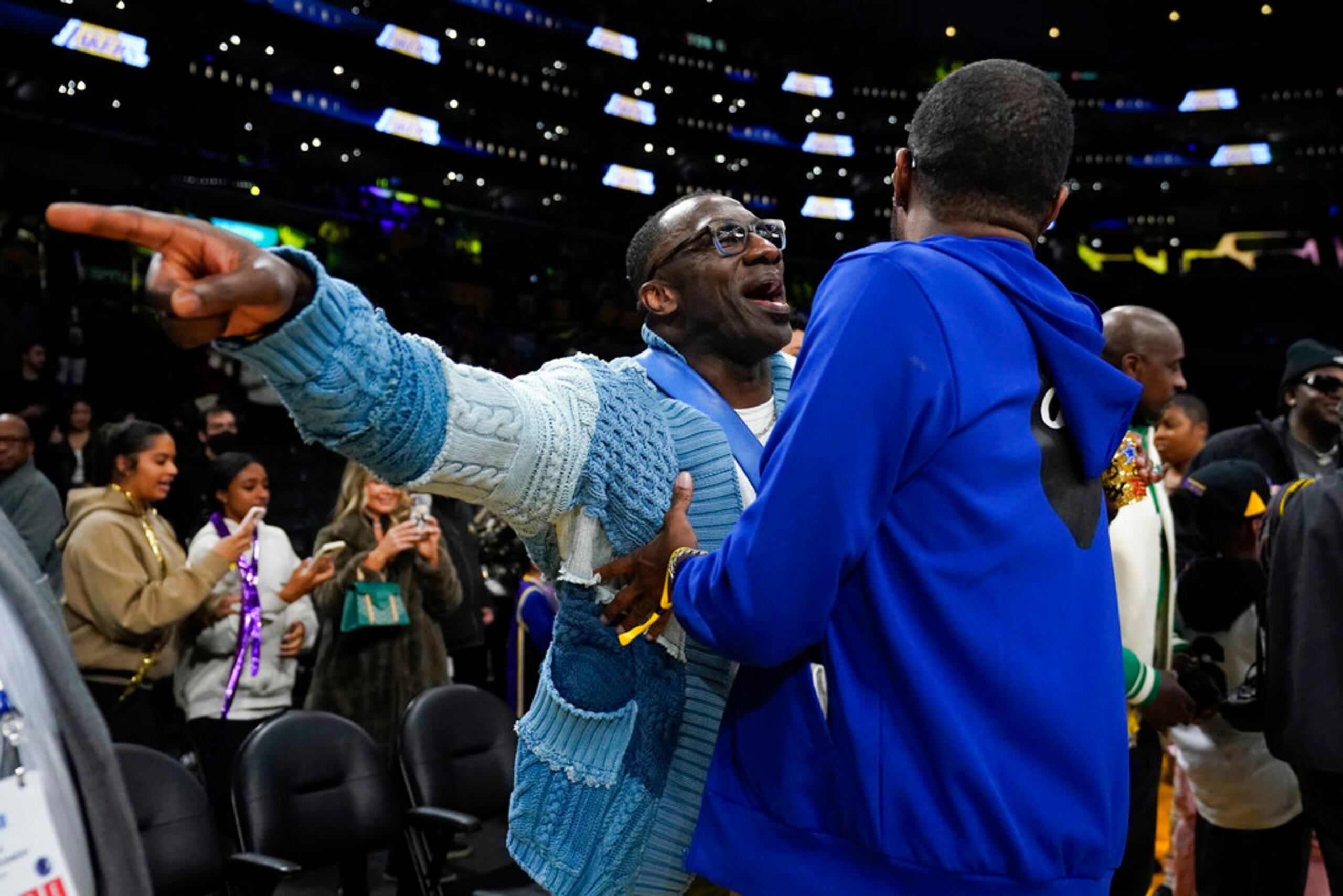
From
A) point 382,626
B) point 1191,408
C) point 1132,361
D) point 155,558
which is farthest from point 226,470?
point 1191,408

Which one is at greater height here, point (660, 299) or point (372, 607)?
point (660, 299)

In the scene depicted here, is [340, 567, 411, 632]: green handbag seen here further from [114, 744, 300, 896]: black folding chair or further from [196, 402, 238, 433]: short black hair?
[196, 402, 238, 433]: short black hair

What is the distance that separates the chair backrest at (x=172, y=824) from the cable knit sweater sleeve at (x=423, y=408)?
1.98 metres

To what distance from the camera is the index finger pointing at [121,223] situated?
3.91ft

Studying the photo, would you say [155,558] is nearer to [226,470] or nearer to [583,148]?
[226,470]

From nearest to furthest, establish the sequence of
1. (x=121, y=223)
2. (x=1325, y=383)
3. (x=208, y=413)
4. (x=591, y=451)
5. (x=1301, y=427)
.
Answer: (x=121, y=223), (x=591, y=451), (x=1325, y=383), (x=1301, y=427), (x=208, y=413)

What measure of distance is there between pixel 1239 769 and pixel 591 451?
286cm

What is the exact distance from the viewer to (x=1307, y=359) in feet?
16.6

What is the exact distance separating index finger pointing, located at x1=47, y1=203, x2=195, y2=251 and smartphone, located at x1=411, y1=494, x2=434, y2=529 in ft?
12.4

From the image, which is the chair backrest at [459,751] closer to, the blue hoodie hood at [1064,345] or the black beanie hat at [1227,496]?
the black beanie hat at [1227,496]

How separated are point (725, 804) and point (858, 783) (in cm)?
23

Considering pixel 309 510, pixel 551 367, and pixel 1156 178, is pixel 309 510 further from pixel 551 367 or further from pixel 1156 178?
→ pixel 1156 178

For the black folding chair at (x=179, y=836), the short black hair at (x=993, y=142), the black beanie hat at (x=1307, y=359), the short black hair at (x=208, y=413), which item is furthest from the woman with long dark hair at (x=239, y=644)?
the black beanie hat at (x=1307, y=359)

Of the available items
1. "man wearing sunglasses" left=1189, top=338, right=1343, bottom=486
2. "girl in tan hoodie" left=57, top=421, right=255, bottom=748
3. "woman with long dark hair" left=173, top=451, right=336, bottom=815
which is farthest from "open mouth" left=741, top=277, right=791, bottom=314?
"man wearing sunglasses" left=1189, top=338, right=1343, bottom=486
